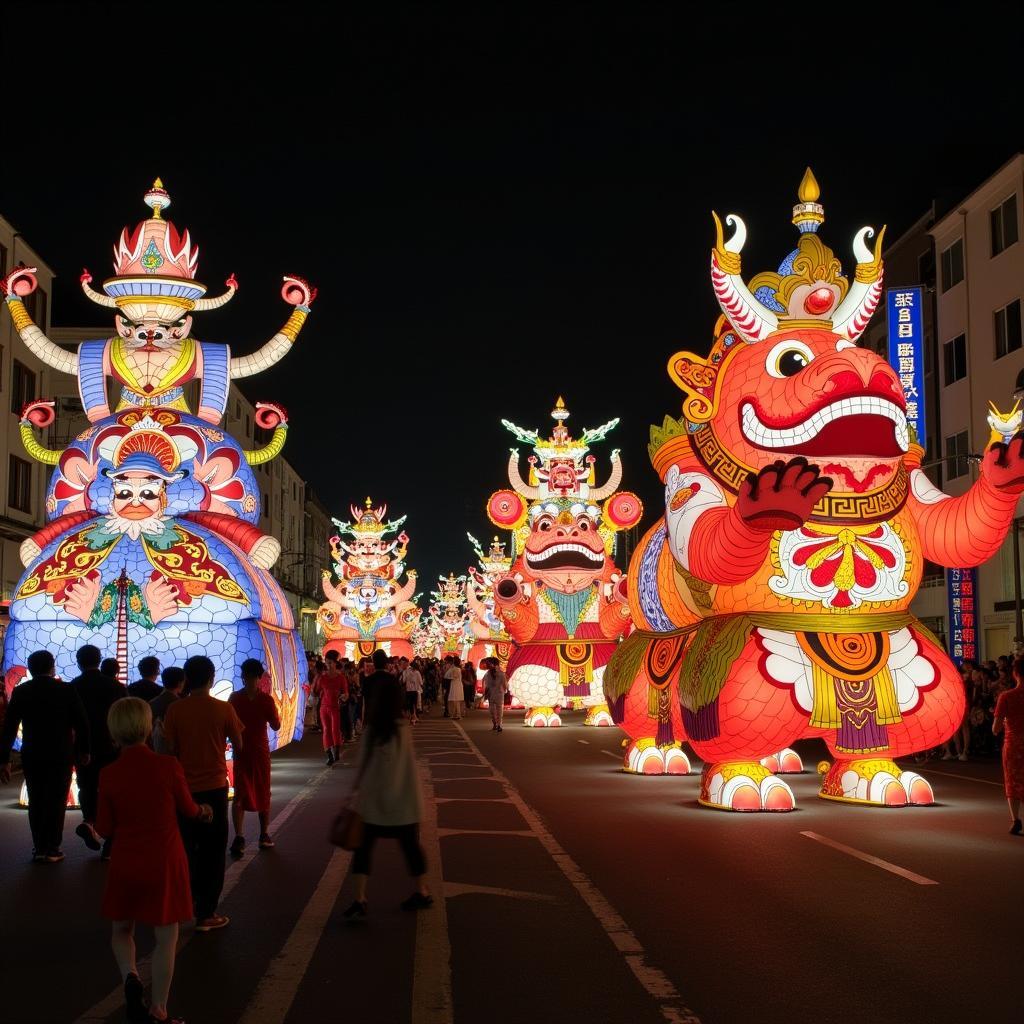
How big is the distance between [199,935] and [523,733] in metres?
19.6

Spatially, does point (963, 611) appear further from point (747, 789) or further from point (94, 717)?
point (94, 717)

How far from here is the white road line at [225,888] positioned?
19.7ft

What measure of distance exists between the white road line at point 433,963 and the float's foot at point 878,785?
184 inches

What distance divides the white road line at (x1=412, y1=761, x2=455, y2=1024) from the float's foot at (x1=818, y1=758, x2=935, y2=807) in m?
4.68

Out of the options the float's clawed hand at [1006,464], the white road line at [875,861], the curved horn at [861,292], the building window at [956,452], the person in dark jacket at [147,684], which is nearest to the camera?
the white road line at [875,861]

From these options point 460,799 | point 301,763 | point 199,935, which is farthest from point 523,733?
point 199,935

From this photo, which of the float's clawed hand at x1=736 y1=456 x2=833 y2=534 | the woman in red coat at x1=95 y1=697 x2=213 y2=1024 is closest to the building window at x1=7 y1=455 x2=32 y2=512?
the float's clawed hand at x1=736 y1=456 x2=833 y2=534

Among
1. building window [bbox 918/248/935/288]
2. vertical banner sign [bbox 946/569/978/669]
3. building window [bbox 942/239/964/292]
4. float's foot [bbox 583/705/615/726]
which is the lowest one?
float's foot [bbox 583/705/615/726]

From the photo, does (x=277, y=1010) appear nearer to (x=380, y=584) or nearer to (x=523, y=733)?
(x=523, y=733)

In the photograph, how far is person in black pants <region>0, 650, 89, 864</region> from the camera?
1037 centimetres

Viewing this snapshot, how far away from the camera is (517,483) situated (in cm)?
3036

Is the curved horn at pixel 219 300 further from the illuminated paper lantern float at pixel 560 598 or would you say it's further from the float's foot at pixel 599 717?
the float's foot at pixel 599 717

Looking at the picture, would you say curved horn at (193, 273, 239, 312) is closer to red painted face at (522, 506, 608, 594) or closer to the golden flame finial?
the golden flame finial

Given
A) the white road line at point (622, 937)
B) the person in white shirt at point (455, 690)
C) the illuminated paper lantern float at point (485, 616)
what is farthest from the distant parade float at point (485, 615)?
the white road line at point (622, 937)
